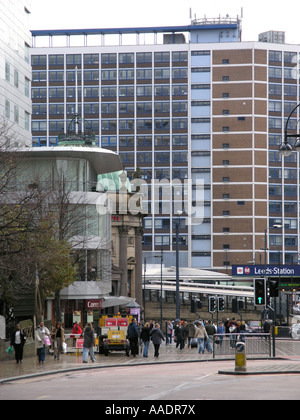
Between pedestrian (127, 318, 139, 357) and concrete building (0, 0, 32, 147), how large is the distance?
93.7ft

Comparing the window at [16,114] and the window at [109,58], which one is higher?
the window at [109,58]

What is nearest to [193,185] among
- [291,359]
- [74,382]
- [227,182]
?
[227,182]

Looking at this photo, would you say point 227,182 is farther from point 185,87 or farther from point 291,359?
point 291,359

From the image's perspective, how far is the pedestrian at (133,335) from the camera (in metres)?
35.4

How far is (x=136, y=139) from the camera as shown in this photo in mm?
137375

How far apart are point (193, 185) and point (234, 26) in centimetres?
2677

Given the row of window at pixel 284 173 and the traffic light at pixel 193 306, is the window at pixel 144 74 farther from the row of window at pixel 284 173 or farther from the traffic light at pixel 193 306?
the traffic light at pixel 193 306

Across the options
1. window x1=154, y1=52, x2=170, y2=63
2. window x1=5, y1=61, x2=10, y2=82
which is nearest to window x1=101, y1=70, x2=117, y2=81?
window x1=154, y1=52, x2=170, y2=63

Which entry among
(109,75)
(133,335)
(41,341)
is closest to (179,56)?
(109,75)

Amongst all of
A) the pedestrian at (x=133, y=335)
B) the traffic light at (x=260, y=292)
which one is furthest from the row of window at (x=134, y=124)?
the traffic light at (x=260, y=292)

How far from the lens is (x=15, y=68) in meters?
66.5

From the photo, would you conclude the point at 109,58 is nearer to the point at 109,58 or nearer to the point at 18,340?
the point at 109,58

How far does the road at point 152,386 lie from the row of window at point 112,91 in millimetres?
110233

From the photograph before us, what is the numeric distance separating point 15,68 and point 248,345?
124ft
